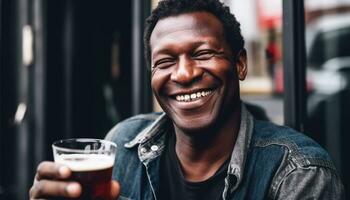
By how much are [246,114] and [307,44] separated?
0.66m

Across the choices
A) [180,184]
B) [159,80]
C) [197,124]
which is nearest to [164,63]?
[159,80]

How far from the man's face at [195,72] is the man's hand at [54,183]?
2.42 ft

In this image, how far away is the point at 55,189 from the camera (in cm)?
162

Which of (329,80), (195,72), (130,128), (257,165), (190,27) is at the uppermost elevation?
(190,27)

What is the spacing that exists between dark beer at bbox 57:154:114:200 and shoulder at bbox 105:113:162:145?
897mm

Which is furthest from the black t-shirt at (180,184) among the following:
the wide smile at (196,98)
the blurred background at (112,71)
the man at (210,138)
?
the blurred background at (112,71)

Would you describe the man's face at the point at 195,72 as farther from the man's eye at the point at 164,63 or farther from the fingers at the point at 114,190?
the fingers at the point at 114,190

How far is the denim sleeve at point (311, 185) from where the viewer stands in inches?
74.7

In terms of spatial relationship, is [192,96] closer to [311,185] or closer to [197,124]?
[197,124]

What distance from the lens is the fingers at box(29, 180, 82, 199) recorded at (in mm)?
1562

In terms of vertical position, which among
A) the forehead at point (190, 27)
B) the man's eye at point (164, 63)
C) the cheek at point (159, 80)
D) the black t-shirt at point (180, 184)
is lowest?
the black t-shirt at point (180, 184)

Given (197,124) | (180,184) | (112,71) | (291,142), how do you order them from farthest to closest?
(112,71), (180,184), (197,124), (291,142)

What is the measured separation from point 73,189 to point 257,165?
0.89 m

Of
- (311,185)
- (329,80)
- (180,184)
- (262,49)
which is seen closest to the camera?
(311,185)
